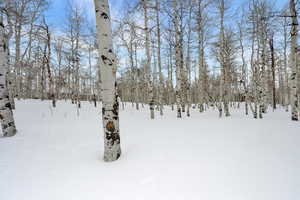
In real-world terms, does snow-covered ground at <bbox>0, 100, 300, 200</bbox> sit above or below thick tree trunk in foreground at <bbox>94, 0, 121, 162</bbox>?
below

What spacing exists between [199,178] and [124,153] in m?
1.53

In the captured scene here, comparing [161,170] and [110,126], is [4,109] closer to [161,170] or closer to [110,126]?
[110,126]

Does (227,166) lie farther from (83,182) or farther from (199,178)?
(83,182)

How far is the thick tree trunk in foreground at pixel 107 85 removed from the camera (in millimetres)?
2823

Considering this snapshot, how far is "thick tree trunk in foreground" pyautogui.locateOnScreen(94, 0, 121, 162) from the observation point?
282cm

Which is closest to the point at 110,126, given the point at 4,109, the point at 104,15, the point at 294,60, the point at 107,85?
the point at 107,85

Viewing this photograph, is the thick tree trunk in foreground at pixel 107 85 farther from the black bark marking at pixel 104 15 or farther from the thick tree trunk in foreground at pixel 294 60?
the thick tree trunk in foreground at pixel 294 60

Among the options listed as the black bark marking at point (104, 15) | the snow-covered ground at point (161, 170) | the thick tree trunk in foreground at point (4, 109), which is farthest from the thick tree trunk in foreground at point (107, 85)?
the thick tree trunk in foreground at point (4, 109)

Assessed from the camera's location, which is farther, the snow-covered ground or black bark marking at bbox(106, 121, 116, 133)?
black bark marking at bbox(106, 121, 116, 133)

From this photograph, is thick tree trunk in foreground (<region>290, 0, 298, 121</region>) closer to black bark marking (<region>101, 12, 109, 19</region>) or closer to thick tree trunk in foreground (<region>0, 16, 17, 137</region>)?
black bark marking (<region>101, 12, 109, 19</region>)

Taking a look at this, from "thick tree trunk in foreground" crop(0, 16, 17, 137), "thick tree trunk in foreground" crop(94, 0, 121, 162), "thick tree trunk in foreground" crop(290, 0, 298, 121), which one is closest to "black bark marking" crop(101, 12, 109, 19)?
"thick tree trunk in foreground" crop(94, 0, 121, 162)

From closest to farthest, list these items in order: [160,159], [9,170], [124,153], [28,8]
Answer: [9,170], [160,159], [124,153], [28,8]

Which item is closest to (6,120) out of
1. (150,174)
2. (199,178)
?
(150,174)

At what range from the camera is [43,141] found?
3938mm
